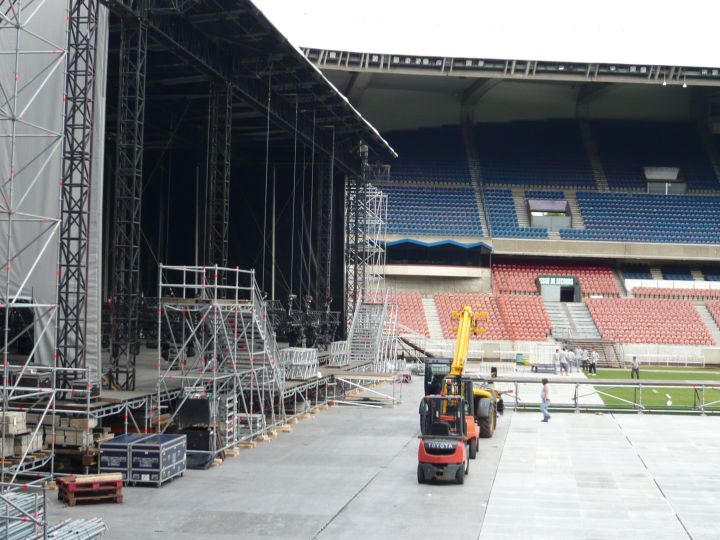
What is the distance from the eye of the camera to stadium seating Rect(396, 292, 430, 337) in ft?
182

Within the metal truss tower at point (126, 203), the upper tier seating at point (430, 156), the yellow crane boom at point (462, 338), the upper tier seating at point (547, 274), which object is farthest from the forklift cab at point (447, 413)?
the upper tier seating at point (430, 156)

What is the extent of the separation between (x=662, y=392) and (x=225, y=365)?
22893 millimetres

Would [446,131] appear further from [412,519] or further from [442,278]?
[412,519]

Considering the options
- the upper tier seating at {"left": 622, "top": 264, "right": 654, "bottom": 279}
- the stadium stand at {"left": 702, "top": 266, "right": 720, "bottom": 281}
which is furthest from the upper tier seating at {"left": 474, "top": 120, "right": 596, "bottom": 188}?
the stadium stand at {"left": 702, "top": 266, "right": 720, "bottom": 281}

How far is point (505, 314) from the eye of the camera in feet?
187

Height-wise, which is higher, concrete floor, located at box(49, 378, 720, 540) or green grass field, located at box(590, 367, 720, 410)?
green grass field, located at box(590, 367, 720, 410)

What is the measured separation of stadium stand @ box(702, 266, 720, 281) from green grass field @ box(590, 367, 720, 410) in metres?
13.3

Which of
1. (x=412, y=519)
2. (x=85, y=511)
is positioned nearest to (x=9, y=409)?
(x=85, y=511)

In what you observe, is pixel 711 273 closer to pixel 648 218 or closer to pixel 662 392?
pixel 648 218

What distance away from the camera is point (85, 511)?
16125mm

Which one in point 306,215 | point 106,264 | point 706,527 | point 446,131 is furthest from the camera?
point 446,131

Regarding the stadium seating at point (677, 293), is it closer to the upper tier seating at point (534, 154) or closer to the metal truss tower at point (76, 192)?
the upper tier seating at point (534, 154)

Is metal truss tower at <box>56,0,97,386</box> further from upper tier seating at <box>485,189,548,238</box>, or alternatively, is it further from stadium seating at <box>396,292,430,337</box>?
upper tier seating at <box>485,189,548,238</box>

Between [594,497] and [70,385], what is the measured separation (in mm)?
11507
